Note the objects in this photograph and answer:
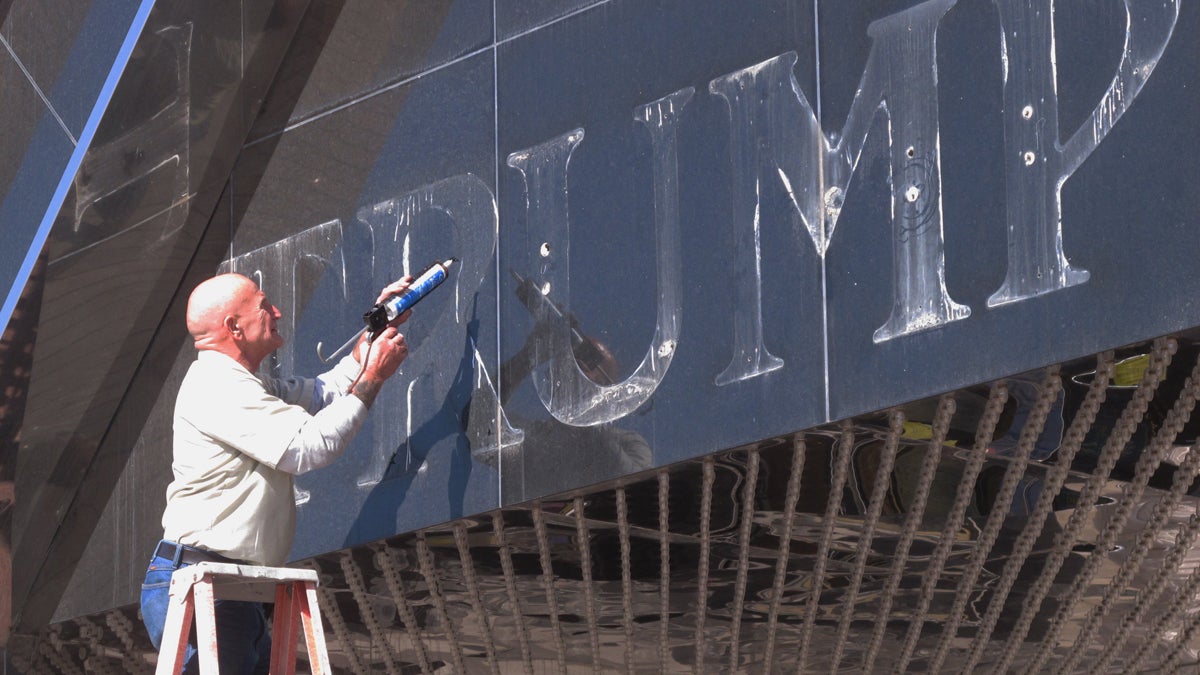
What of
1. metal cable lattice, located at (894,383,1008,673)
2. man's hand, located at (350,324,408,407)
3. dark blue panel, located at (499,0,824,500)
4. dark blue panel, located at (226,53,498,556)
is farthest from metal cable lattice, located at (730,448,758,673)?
man's hand, located at (350,324,408,407)

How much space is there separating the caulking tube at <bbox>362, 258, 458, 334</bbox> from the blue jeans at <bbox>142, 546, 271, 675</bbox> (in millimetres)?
1220

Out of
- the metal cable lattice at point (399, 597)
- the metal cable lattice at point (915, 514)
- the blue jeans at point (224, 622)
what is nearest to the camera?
the metal cable lattice at point (915, 514)

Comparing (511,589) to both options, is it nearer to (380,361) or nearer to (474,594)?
(474,594)

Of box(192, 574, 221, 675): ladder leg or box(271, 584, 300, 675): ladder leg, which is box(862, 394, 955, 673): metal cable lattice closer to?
box(271, 584, 300, 675): ladder leg

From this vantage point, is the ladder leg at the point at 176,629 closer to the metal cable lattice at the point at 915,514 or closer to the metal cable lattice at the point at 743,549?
the metal cable lattice at the point at 743,549

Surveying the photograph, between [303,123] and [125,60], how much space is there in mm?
837

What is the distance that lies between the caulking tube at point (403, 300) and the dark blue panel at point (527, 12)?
41.3 inches

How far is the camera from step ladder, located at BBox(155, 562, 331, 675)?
5.80m

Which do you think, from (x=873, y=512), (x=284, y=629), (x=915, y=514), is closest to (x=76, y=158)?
(x=284, y=629)

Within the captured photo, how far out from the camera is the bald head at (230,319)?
670cm

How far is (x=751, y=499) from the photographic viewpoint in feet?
22.4

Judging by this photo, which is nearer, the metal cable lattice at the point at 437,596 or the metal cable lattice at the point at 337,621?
the metal cable lattice at the point at 437,596

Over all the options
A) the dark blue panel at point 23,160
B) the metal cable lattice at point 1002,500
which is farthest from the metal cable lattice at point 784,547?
the dark blue panel at point 23,160

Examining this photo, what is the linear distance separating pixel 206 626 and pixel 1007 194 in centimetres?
292
